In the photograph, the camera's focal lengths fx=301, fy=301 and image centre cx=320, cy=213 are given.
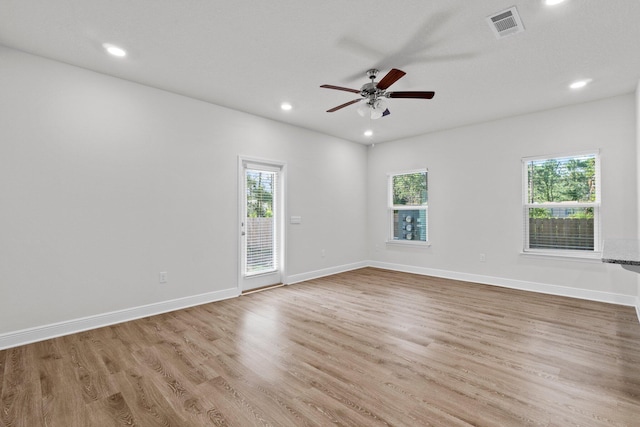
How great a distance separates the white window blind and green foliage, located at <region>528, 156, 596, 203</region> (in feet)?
13.7

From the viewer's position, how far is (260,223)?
16.2 feet

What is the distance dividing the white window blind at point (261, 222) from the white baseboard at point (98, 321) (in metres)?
0.77

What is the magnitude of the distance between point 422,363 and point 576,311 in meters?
2.66

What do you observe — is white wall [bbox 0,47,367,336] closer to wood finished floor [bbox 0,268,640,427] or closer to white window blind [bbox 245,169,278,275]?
white window blind [bbox 245,169,278,275]

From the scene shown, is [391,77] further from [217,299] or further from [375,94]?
[217,299]

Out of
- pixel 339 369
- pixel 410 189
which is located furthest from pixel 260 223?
pixel 410 189

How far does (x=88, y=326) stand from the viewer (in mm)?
3234

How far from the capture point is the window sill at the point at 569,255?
422cm

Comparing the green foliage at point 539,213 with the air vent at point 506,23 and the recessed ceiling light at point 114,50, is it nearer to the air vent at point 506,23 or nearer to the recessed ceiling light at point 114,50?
the air vent at point 506,23

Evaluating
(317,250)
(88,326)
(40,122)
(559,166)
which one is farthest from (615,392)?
(40,122)

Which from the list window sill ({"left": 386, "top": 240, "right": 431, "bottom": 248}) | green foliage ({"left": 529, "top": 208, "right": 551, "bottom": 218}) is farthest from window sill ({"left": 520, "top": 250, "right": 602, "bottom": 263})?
window sill ({"left": 386, "top": 240, "right": 431, "bottom": 248})

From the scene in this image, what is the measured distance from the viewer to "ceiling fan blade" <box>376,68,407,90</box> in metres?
2.68

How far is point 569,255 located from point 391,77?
389cm

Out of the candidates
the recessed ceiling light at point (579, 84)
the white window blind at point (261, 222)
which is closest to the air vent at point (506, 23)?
the recessed ceiling light at point (579, 84)
